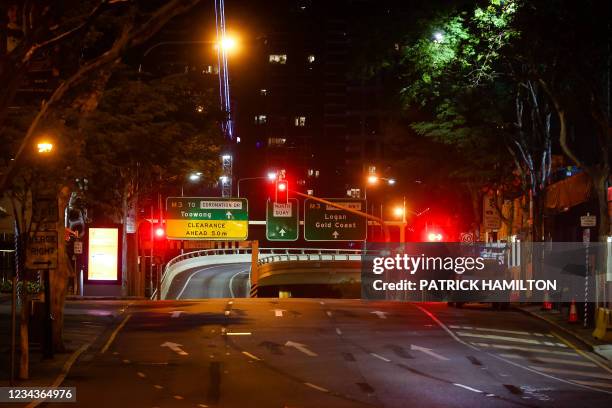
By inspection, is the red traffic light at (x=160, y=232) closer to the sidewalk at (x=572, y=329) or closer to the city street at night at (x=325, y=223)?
the city street at night at (x=325, y=223)

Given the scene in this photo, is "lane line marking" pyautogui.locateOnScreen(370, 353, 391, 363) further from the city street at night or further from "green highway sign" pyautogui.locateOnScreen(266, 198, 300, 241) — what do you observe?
"green highway sign" pyautogui.locateOnScreen(266, 198, 300, 241)

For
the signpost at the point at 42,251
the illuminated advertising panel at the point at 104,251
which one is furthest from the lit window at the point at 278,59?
the signpost at the point at 42,251

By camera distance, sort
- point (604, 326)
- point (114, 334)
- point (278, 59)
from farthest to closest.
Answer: point (278, 59) < point (114, 334) < point (604, 326)

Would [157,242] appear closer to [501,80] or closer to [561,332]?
[501,80]

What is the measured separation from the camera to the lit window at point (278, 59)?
460ft

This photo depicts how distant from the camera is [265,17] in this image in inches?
5763

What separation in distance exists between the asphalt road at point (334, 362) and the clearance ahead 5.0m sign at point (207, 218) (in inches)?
578

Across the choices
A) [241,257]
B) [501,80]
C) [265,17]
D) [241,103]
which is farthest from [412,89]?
[265,17]

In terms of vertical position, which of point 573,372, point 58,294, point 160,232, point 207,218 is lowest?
point 573,372

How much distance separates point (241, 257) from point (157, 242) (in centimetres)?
3835

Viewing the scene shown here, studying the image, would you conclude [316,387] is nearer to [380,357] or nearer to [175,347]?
[380,357]

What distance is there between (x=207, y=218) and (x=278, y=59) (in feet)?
310

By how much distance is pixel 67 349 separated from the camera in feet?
74.9

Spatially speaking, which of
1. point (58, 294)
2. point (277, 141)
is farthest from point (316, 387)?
point (277, 141)
